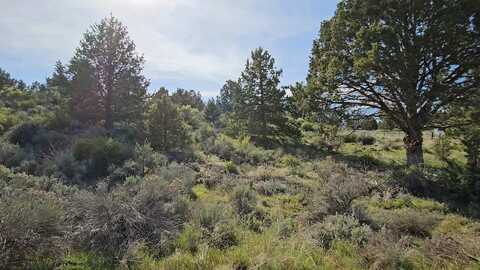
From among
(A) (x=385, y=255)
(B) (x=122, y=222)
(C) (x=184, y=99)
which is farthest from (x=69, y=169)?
(C) (x=184, y=99)

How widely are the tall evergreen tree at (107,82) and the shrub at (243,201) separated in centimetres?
1513

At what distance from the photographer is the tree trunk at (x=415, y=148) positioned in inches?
563

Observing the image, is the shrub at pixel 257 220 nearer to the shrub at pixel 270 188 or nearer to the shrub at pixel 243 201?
the shrub at pixel 243 201

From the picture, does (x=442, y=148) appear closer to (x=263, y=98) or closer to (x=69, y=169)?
(x=263, y=98)

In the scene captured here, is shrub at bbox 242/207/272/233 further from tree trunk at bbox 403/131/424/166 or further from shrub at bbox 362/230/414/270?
tree trunk at bbox 403/131/424/166

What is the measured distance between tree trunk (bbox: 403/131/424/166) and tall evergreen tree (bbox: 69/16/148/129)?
53.9 ft

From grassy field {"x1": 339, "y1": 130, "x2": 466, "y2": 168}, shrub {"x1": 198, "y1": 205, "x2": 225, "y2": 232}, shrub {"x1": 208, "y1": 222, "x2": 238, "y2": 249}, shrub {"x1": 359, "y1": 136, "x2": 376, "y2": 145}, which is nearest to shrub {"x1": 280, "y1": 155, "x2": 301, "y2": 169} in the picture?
grassy field {"x1": 339, "y1": 130, "x2": 466, "y2": 168}

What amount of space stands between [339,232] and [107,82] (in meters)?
19.6

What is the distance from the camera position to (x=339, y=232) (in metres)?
5.31

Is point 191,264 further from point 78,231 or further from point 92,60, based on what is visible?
point 92,60

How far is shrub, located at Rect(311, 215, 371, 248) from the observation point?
5.04 metres

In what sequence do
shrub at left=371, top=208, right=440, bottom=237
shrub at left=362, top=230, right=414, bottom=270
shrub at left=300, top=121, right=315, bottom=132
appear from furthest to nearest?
shrub at left=300, top=121, right=315, bottom=132 → shrub at left=371, top=208, right=440, bottom=237 → shrub at left=362, top=230, right=414, bottom=270

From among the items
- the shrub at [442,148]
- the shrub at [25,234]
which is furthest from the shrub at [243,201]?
the shrub at [442,148]

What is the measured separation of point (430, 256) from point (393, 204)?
3.88 metres
